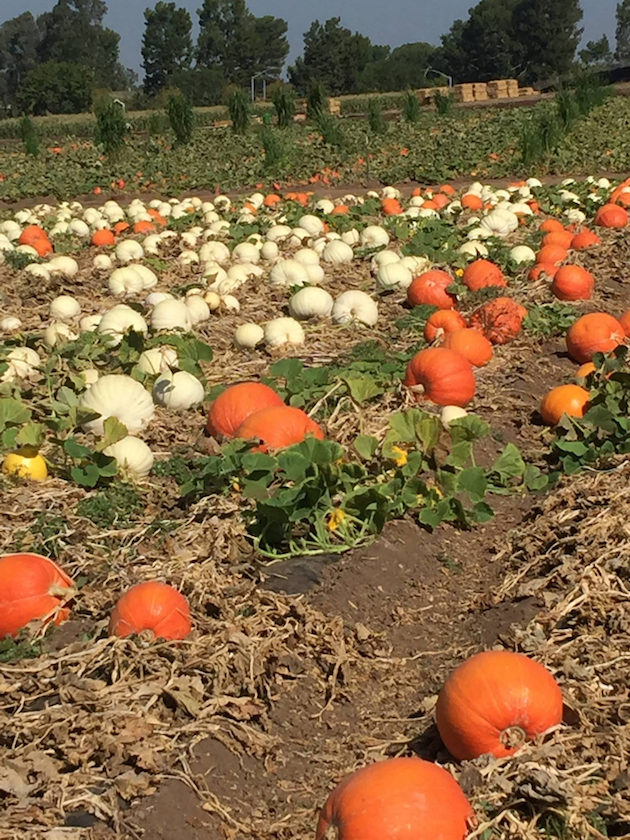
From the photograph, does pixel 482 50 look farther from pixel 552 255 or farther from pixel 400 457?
pixel 400 457

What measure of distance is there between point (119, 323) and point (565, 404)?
3139 millimetres

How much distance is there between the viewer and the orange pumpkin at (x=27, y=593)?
3783mm

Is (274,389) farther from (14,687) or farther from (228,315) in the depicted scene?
(14,687)

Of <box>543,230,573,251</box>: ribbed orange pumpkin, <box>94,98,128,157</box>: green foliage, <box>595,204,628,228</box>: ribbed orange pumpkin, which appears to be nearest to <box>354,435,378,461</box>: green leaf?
<box>543,230,573,251</box>: ribbed orange pumpkin

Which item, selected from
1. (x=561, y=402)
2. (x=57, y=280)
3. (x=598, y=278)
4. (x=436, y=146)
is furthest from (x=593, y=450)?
(x=436, y=146)

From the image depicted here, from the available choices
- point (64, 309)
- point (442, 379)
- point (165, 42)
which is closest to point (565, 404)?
point (442, 379)

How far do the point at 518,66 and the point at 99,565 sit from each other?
346 ft

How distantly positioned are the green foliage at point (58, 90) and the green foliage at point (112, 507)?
80.1 metres

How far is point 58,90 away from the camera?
8094 cm

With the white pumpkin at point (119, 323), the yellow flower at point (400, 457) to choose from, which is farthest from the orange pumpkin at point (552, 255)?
the yellow flower at point (400, 457)

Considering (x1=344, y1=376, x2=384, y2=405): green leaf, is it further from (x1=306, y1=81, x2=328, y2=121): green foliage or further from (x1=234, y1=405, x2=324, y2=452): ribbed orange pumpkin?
(x1=306, y1=81, x2=328, y2=121): green foliage

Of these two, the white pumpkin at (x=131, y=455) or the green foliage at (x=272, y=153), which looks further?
the green foliage at (x=272, y=153)

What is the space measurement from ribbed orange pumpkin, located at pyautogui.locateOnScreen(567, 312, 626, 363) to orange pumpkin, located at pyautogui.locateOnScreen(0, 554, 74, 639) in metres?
4.28

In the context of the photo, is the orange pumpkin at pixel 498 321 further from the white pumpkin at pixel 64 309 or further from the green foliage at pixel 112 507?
the green foliage at pixel 112 507
